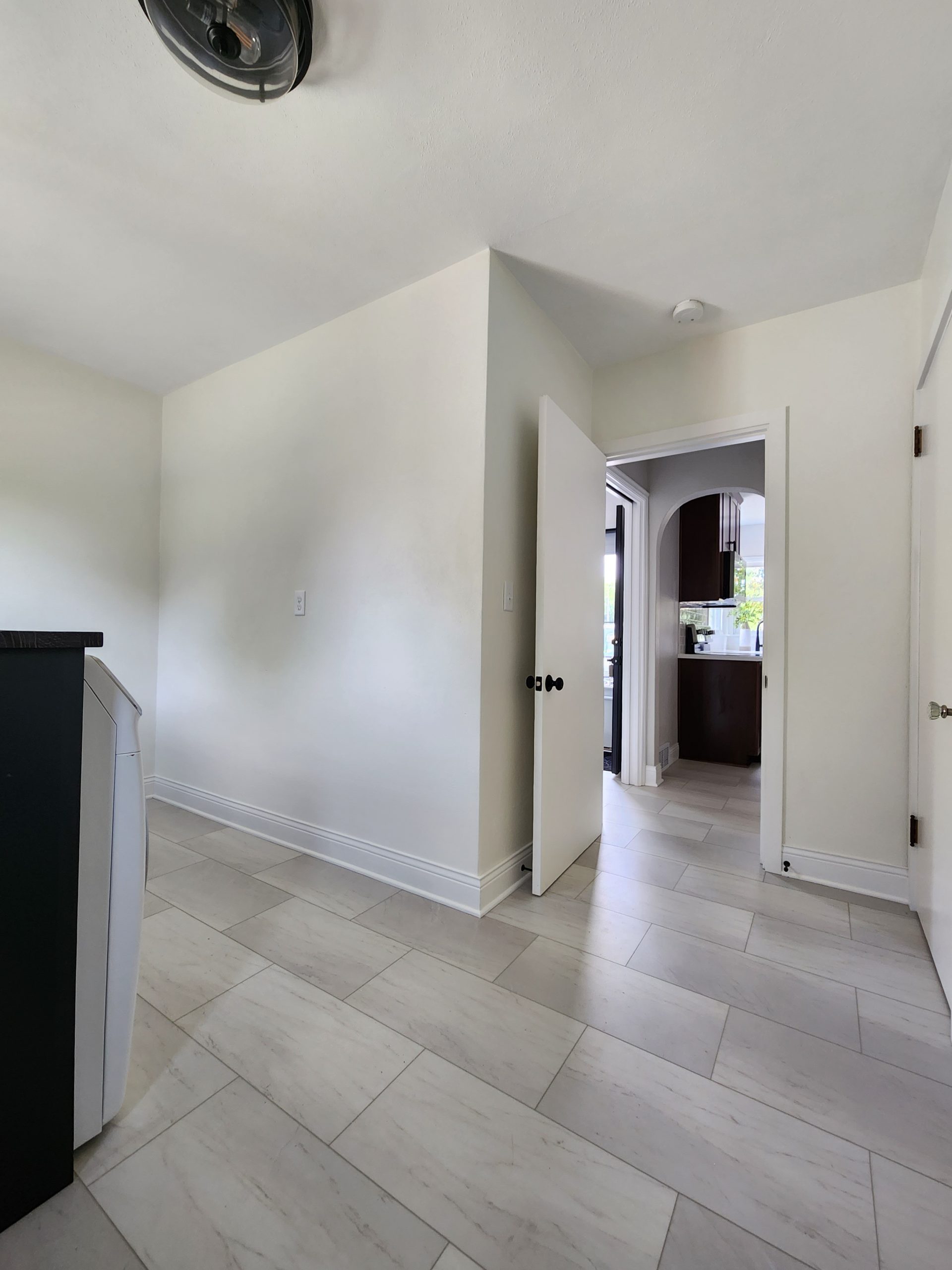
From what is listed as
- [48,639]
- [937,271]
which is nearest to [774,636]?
[937,271]

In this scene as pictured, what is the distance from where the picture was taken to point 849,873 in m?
2.30

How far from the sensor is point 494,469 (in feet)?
6.95

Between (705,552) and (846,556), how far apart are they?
245 cm

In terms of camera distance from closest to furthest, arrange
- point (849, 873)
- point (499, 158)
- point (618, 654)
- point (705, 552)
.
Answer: point (499, 158)
point (849, 873)
point (618, 654)
point (705, 552)

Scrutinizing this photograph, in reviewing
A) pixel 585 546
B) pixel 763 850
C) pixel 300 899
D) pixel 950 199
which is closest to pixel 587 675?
pixel 585 546

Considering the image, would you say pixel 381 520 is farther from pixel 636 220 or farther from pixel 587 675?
pixel 636 220

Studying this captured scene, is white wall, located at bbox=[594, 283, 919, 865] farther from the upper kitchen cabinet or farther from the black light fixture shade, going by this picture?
the upper kitchen cabinet

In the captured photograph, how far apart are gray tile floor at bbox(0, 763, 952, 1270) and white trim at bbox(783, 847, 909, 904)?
3.4 inches

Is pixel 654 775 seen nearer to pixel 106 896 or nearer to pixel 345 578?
pixel 345 578

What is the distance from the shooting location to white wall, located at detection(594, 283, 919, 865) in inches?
87.7

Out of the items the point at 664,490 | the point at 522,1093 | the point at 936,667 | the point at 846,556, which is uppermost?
the point at 664,490

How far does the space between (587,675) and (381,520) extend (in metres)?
1.20

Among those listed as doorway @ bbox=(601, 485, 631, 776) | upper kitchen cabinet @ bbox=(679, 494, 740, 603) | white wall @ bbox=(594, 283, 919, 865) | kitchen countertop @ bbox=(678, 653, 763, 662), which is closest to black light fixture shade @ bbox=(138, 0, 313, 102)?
white wall @ bbox=(594, 283, 919, 865)

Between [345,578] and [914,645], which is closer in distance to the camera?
[914,645]
